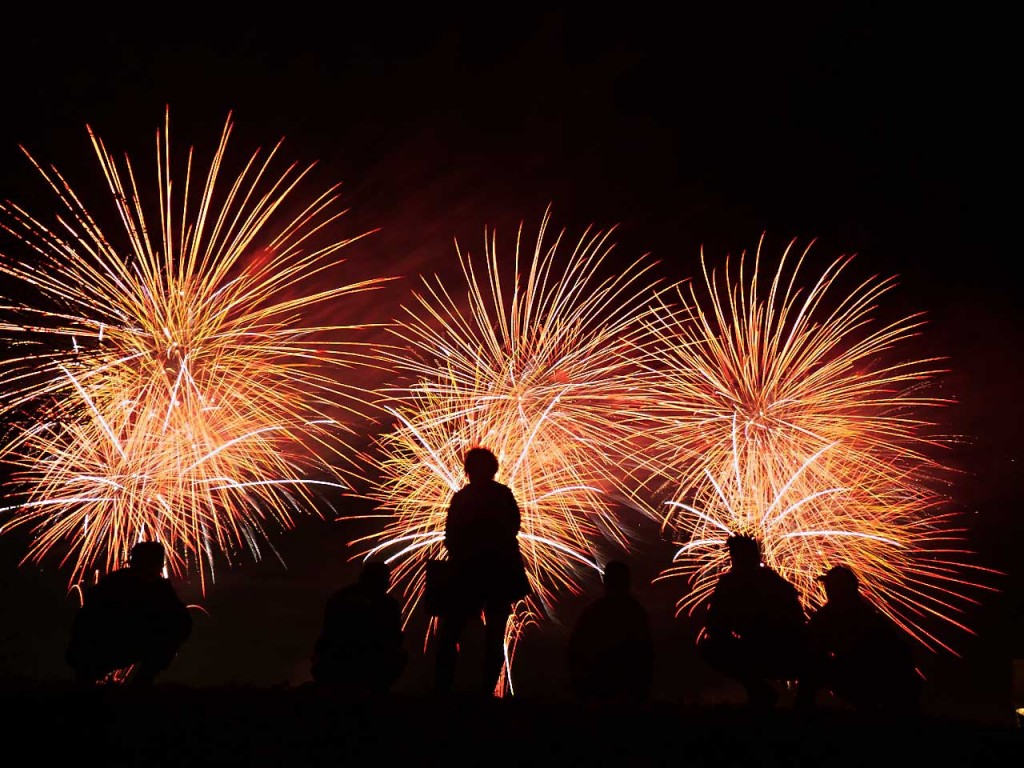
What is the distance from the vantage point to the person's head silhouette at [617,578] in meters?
7.40

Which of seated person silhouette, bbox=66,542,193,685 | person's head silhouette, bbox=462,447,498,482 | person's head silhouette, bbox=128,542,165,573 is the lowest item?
seated person silhouette, bbox=66,542,193,685

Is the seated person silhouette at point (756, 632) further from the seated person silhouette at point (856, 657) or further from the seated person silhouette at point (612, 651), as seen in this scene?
the seated person silhouette at point (612, 651)

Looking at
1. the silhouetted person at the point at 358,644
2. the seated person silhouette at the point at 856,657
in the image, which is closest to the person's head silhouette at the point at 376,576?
the silhouetted person at the point at 358,644

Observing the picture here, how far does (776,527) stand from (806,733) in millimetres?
16220

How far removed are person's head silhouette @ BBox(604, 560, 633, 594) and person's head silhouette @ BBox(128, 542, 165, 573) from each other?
397 cm

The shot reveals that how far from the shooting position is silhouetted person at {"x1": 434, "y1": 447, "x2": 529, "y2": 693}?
6.52 metres

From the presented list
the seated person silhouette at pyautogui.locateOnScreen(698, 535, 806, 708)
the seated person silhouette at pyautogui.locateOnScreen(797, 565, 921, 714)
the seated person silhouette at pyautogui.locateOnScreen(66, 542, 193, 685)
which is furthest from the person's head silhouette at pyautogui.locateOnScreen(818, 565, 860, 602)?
the seated person silhouette at pyautogui.locateOnScreen(66, 542, 193, 685)

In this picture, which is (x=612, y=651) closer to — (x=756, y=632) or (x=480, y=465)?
(x=756, y=632)

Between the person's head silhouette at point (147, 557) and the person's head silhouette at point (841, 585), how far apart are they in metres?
5.94

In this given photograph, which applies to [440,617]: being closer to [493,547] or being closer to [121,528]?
[493,547]

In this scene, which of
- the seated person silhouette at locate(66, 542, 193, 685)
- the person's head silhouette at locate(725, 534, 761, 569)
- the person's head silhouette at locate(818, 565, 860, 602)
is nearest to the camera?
the seated person silhouette at locate(66, 542, 193, 685)

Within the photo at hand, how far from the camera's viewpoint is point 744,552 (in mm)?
7621

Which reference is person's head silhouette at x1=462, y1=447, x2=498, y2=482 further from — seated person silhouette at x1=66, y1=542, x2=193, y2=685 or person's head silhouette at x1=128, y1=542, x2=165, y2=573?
person's head silhouette at x1=128, y1=542, x2=165, y2=573

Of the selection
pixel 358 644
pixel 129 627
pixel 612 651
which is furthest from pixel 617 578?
pixel 129 627
